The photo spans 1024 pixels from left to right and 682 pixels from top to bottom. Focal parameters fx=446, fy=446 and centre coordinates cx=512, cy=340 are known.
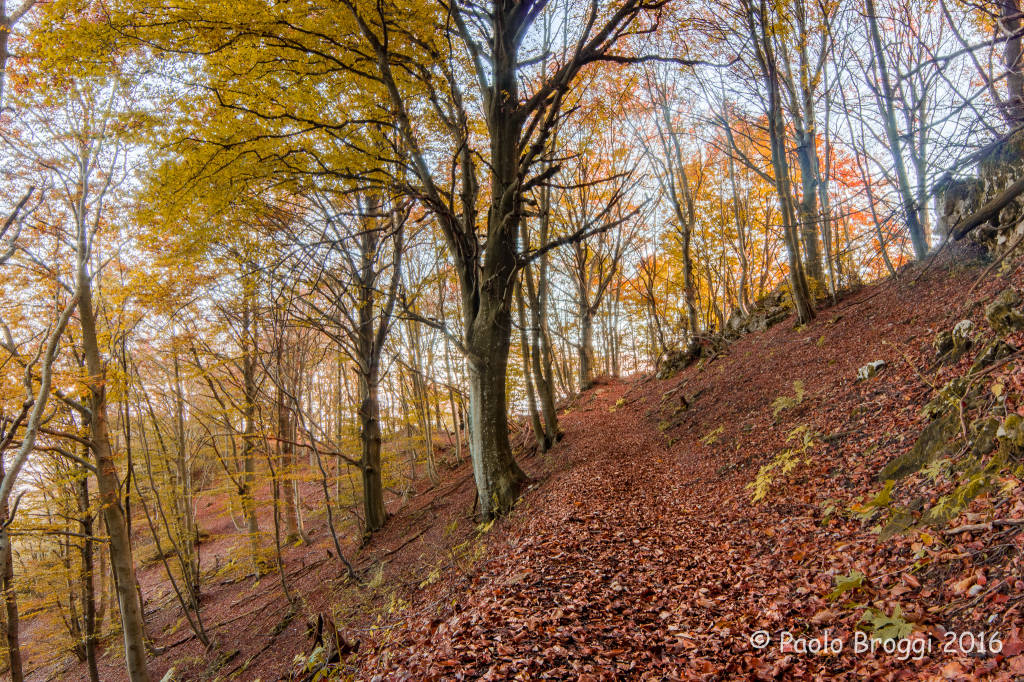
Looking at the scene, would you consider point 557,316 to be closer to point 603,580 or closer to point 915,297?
point 915,297

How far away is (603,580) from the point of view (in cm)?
407

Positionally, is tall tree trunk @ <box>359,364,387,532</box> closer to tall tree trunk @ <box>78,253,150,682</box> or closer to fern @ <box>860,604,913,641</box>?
tall tree trunk @ <box>78,253,150,682</box>

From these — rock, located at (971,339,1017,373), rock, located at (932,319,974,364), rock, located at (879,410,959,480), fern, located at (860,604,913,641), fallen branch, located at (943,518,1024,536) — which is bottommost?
fern, located at (860,604,913,641)

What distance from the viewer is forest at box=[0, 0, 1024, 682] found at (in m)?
3.24

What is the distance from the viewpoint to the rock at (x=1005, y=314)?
14.9 ft

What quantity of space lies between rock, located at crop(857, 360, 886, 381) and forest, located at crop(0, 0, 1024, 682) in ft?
0.15

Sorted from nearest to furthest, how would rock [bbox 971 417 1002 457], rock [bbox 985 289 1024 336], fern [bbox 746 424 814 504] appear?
1. rock [bbox 971 417 1002 457]
2. rock [bbox 985 289 1024 336]
3. fern [bbox 746 424 814 504]

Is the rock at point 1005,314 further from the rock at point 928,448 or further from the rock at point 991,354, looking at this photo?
the rock at point 928,448

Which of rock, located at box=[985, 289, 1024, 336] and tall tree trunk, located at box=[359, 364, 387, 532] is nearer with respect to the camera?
rock, located at box=[985, 289, 1024, 336]

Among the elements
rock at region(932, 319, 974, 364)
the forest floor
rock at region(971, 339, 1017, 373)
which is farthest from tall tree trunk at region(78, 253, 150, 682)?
rock at region(932, 319, 974, 364)

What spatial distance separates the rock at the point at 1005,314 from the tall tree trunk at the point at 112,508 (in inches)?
464

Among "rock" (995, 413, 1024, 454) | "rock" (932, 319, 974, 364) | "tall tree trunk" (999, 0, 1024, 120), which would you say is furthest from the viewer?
"rock" (932, 319, 974, 364)

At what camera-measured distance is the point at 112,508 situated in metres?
7.23

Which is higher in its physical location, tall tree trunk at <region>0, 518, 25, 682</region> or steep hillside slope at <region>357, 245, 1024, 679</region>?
steep hillside slope at <region>357, 245, 1024, 679</region>
